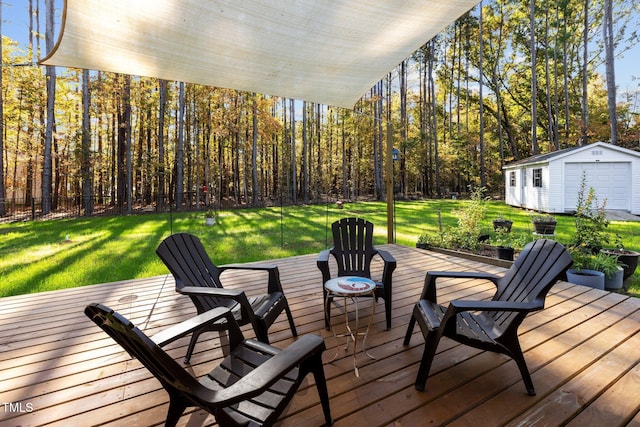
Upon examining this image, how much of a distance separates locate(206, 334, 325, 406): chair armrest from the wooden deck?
436 mm

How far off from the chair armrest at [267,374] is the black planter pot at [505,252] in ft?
13.4

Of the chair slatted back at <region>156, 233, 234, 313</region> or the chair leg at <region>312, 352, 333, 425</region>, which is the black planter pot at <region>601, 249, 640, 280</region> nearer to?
the chair leg at <region>312, 352, 333, 425</region>

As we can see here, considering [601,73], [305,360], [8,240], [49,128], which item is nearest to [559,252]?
[305,360]

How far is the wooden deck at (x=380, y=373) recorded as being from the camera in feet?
5.10

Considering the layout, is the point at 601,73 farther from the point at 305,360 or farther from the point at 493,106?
the point at 305,360

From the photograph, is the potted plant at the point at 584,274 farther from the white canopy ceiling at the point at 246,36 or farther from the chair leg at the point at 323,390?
the chair leg at the point at 323,390

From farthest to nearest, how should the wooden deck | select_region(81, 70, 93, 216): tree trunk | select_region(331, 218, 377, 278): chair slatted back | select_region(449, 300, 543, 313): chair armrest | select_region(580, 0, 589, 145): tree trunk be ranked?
select_region(580, 0, 589, 145): tree trunk → select_region(81, 70, 93, 216): tree trunk → select_region(331, 218, 377, 278): chair slatted back → select_region(449, 300, 543, 313): chair armrest → the wooden deck

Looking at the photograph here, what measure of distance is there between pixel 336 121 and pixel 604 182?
1584cm

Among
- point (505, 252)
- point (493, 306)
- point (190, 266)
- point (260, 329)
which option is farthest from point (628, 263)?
point (190, 266)

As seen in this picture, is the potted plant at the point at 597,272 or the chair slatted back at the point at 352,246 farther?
the potted plant at the point at 597,272

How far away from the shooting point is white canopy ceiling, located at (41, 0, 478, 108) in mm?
2107

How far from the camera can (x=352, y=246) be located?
3.11 m

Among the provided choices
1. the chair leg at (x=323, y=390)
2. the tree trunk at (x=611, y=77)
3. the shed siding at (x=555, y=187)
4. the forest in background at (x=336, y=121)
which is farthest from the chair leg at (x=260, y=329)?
the tree trunk at (x=611, y=77)

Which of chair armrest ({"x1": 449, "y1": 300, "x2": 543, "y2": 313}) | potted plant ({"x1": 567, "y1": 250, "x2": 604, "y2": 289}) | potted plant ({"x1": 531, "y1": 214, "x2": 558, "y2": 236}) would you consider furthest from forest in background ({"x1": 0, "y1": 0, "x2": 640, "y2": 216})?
chair armrest ({"x1": 449, "y1": 300, "x2": 543, "y2": 313})
